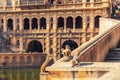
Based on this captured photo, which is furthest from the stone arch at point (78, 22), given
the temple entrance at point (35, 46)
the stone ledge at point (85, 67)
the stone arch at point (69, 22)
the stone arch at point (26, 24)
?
the stone ledge at point (85, 67)

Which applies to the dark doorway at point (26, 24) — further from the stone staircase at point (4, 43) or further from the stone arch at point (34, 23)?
the stone staircase at point (4, 43)

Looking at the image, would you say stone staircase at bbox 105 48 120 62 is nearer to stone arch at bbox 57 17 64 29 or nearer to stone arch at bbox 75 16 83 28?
stone arch at bbox 75 16 83 28

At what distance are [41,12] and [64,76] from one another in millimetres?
44869

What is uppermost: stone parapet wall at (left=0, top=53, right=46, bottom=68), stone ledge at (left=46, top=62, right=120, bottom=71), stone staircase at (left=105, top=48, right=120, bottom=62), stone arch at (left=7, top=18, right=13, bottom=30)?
stone ledge at (left=46, top=62, right=120, bottom=71)

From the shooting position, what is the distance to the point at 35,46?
63.0 metres

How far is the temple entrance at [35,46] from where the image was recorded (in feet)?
203

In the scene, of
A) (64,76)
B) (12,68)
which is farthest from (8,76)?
(64,76)

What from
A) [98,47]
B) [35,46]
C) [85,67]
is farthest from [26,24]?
[85,67]

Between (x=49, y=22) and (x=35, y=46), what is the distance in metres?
5.98

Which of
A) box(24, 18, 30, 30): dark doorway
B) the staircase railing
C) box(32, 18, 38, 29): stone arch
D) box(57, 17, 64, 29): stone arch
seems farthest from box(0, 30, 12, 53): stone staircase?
the staircase railing

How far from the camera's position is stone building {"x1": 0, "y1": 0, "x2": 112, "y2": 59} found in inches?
2265

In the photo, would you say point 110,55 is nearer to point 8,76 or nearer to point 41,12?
point 8,76

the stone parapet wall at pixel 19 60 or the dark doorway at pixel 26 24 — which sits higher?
the dark doorway at pixel 26 24

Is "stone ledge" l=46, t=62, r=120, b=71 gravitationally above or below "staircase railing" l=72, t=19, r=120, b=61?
above
